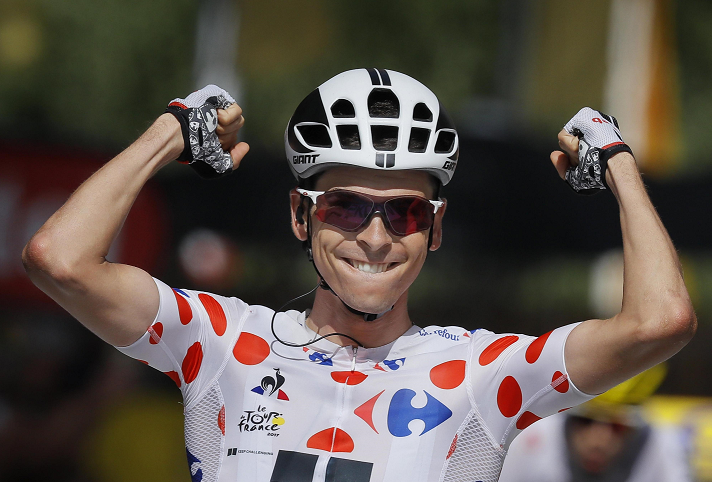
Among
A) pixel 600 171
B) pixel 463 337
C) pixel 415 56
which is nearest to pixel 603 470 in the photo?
pixel 463 337

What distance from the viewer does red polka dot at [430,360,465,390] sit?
2516mm

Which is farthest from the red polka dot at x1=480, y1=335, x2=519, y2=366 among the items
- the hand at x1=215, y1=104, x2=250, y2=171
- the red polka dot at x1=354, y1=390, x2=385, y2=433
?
the hand at x1=215, y1=104, x2=250, y2=171

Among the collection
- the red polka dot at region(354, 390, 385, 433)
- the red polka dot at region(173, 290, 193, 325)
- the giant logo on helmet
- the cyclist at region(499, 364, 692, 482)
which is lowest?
the cyclist at region(499, 364, 692, 482)

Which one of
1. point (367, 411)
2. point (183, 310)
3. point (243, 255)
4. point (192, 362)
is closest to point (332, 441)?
point (367, 411)

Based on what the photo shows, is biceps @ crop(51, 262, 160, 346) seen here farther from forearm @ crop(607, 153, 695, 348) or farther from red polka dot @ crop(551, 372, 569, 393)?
forearm @ crop(607, 153, 695, 348)

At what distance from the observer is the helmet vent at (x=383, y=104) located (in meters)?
2.69

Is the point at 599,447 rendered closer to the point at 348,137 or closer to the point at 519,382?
the point at 519,382

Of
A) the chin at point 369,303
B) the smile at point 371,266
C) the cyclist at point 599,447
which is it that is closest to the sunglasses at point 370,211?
the smile at point 371,266

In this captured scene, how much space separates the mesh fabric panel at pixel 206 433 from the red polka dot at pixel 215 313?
0.59 feet

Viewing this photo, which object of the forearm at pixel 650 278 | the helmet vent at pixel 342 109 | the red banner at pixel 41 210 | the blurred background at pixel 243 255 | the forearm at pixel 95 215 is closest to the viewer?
the forearm at pixel 650 278

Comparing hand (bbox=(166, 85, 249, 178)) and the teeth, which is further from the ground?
hand (bbox=(166, 85, 249, 178))

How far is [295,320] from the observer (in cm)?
278

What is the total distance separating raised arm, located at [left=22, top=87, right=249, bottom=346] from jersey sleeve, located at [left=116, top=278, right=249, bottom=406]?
51mm

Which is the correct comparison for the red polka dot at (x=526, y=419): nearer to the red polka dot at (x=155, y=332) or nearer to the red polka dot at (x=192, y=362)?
the red polka dot at (x=192, y=362)
